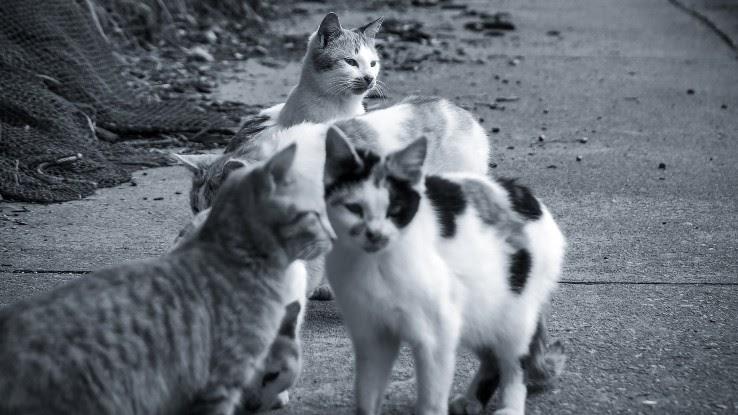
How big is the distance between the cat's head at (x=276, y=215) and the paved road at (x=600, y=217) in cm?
74

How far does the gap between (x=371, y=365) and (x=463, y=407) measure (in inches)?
18.7

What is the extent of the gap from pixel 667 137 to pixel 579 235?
278 centimetres

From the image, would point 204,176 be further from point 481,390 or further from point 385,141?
point 481,390

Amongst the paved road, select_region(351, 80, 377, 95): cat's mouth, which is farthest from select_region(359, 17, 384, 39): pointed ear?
the paved road

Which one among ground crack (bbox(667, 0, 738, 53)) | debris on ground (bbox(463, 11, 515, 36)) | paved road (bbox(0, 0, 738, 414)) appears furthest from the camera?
debris on ground (bbox(463, 11, 515, 36))

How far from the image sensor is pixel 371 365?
374cm

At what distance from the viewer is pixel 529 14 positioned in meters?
15.0

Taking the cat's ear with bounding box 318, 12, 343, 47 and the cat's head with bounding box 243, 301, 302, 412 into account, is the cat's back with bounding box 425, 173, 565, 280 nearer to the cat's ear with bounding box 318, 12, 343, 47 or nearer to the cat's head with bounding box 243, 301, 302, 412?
the cat's head with bounding box 243, 301, 302, 412

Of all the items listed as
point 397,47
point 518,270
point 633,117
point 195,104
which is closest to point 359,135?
point 518,270

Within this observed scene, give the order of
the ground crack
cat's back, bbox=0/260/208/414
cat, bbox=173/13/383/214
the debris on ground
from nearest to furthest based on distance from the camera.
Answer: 1. cat's back, bbox=0/260/208/414
2. cat, bbox=173/13/383/214
3. the ground crack
4. the debris on ground

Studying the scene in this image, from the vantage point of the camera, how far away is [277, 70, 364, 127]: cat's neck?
20.5 feet

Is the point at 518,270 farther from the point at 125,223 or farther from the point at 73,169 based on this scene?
the point at 73,169

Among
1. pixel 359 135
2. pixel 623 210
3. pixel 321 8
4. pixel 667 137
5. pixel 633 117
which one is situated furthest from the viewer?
pixel 321 8

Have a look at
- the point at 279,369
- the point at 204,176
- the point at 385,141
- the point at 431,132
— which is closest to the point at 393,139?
the point at 385,141
